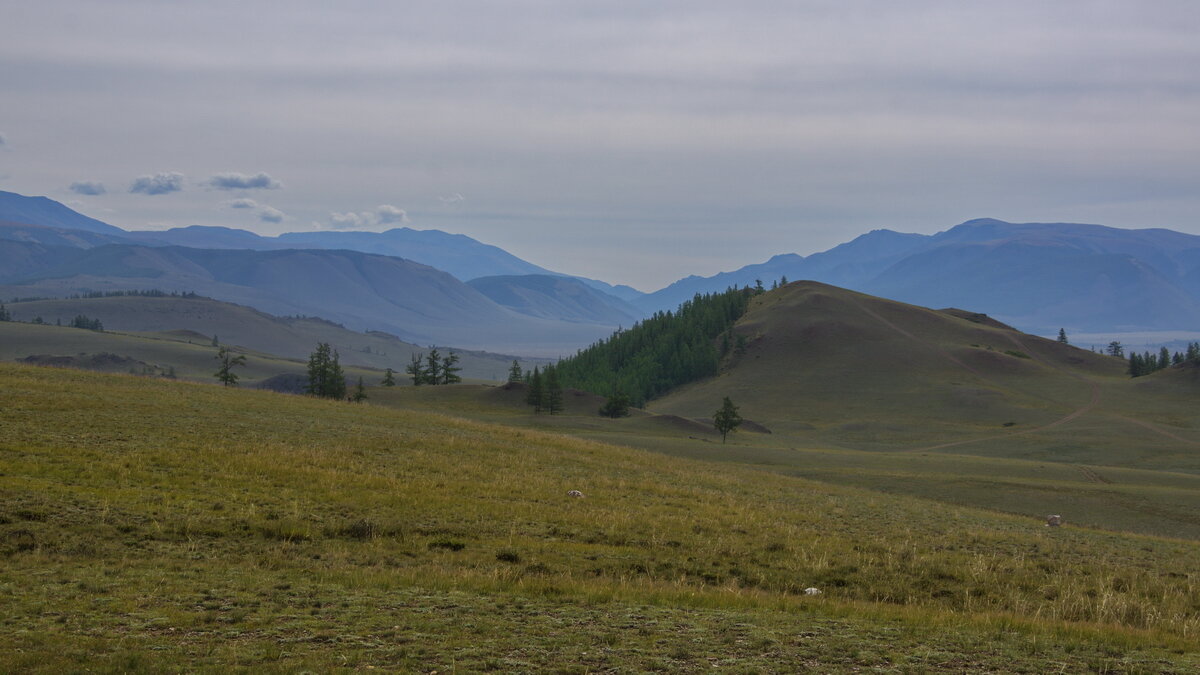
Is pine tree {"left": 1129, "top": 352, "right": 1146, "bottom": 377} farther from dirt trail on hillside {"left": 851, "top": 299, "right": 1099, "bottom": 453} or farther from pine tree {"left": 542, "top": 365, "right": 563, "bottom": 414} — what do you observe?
pine tree {"left": 542, "top": 365, "right": 563, "bottom": 414}

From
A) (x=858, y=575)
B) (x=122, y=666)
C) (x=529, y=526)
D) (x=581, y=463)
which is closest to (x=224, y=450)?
(x=529, y=526)

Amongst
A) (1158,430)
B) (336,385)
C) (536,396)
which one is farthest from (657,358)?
(1158,430)

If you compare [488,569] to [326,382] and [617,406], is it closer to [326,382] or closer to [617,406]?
[326,382]

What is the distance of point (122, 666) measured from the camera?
34.1 feet

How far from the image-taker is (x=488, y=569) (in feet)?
58.6

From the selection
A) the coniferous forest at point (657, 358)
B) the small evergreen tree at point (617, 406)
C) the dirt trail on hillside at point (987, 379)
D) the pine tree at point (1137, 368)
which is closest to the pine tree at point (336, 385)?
the small evergreen tree at point (617, 406)

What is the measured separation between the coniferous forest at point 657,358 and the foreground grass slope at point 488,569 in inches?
4681

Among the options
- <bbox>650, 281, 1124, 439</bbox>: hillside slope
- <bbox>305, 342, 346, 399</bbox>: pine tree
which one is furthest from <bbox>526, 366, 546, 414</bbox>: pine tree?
<bbox>650, 281, 1124, 439</bbox>: hillside slope

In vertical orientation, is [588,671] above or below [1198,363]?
below

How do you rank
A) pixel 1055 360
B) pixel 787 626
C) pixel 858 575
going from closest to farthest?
1. pixel 787 626
2. pixel 858 575
3. pixel 1055 360

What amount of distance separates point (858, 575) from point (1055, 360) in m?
166

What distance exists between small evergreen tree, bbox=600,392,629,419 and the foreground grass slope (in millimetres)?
65426

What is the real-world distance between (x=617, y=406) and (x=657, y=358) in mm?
75366

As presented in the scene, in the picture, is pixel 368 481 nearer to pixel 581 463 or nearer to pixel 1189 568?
pixel 581 463
